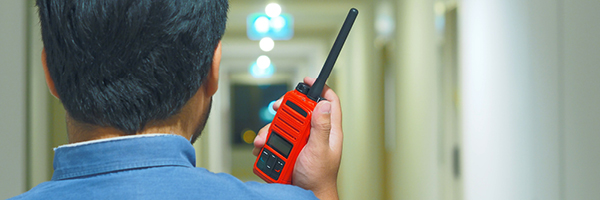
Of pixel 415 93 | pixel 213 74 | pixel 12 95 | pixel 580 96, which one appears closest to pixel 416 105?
pixel 415 93

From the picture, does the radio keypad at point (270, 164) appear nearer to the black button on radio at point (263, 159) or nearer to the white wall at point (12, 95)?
the black button on radio at point (263, 159)

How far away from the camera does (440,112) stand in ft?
3.20

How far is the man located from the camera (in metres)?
0.31

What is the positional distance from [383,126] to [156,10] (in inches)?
44.0

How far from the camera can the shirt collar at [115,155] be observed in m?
0.31

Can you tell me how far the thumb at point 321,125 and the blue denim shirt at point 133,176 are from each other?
14 centimetres

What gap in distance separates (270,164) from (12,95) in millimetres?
1139

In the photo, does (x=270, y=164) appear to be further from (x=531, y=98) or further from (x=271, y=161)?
(x=531, y=98)

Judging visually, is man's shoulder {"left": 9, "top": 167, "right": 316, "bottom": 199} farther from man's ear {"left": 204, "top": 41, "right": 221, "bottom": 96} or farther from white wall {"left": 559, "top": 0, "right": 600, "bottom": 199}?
white wall {"left": 559, "top": 0, "right": 600, "bottom": 199}

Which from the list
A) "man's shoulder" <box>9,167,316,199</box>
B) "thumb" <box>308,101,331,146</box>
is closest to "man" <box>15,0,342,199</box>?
"man's shoulder" <box>9,167,316,199</box>

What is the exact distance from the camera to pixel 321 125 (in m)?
0.46

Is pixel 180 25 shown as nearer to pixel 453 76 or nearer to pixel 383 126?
pixel 453 76

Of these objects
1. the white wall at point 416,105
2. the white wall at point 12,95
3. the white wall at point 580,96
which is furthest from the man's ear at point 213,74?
the white wall at point 12,95

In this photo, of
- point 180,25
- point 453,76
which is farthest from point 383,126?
point 180,25
